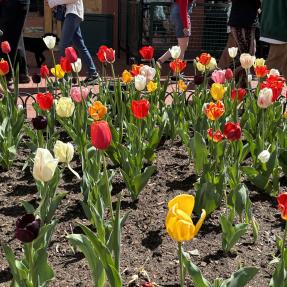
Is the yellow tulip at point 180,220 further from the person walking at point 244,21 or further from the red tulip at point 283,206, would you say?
the person walking at point 244,21

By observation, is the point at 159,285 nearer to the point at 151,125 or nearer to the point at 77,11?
the point at 151,125

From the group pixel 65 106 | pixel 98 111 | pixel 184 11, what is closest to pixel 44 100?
pixel 65 106

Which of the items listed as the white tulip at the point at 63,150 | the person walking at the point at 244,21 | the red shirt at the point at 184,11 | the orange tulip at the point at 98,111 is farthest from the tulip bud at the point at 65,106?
the red shirt at the point at 184,11

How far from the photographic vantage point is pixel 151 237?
8.58 ft

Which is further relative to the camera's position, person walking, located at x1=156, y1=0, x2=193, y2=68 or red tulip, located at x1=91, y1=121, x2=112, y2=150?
person walking, located at x1=156, y1=0, x2=193, y2=68

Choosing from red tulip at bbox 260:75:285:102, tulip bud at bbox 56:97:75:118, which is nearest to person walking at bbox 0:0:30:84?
tulip bud at bbox 56:97:75:118

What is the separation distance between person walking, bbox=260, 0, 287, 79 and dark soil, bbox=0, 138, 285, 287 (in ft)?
5.82

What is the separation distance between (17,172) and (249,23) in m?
3.42

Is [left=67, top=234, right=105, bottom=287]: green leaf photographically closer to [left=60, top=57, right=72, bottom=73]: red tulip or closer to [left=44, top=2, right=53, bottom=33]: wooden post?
[left=60, top=57, right=72, bottom=73]: red tulip

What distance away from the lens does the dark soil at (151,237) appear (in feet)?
7.57

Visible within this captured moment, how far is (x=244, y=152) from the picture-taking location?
3.20 m

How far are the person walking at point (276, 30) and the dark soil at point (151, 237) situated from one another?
177 cm

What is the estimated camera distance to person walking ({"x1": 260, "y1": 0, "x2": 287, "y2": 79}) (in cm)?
463

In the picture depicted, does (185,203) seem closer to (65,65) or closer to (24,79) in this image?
(65,65)
